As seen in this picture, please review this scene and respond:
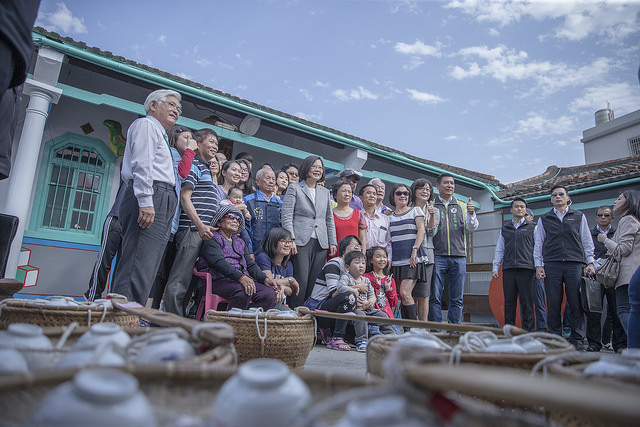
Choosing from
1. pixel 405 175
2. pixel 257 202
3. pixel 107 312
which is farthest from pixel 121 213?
pixel 405 175

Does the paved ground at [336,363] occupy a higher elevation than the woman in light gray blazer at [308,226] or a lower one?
lower

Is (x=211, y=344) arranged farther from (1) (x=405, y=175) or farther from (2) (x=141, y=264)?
(1) (x=405, y=175)

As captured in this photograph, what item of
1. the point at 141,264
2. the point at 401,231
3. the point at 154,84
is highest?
the point at 154,84

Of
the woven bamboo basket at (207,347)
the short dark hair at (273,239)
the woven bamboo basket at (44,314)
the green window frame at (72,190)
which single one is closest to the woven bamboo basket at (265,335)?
the woven bamboo basket at (44,314)

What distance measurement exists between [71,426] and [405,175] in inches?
344

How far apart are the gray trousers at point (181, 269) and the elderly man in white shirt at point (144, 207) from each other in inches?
21.7

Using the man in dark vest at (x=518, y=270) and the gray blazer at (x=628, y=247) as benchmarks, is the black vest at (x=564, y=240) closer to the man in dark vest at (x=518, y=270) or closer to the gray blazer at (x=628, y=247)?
the man in dark vest at (x=518, y=270)

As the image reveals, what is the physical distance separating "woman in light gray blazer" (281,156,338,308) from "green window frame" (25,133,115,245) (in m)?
3.16

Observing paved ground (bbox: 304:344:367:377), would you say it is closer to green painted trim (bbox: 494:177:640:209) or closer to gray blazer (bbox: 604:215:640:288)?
gray blazer (bbox: 604:215:640:288)

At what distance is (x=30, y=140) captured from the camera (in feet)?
14.6

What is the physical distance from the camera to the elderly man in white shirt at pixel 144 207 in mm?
2504

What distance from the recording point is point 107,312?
5.32ft

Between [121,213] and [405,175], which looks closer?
[121,213]

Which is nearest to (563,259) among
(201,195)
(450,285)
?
(450,285)
